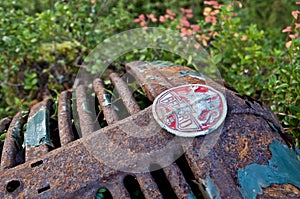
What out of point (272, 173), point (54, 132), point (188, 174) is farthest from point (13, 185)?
point (272, 173)

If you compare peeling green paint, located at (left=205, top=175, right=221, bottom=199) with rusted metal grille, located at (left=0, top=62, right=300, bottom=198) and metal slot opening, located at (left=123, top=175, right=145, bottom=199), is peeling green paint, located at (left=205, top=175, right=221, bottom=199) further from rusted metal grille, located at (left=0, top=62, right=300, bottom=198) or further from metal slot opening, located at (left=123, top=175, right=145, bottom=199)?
metal slot opening, located at (left=123, top=175, right=145, bottom=199)

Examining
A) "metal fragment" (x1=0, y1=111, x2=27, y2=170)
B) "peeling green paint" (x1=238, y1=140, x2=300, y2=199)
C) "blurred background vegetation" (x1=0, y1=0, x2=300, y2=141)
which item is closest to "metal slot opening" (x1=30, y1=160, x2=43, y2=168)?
"metal fragment" (x1=0, y1=111, x2=27, y2=170)

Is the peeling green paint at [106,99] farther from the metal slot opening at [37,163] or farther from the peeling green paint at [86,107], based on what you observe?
the metal slot opening at [37,163]

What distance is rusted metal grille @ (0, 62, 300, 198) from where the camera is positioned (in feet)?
4.42

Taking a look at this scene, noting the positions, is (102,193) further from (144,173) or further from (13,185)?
(13,185)

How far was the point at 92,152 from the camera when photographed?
1.43m

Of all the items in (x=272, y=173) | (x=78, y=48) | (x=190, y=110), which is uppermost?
(x=78, y=48)

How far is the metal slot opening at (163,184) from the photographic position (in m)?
1.45

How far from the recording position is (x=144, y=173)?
1.40m

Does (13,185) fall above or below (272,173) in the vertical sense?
above

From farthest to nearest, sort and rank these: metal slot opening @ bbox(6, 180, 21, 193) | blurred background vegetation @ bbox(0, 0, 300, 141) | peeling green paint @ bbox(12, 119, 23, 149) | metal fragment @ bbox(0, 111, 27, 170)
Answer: blurred background vegetation @ bbox(0, 0, 300, 141), peeling green paint @ bbox(12, 119, 23, 149), metal fragment @ bbox(0, 111, 27, 170), metal slot opening @ bbox(6, 180, 21, 193)

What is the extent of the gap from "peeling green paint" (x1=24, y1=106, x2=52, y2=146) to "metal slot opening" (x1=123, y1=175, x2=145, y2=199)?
15.3 inches

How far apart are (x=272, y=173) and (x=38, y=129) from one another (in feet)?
3.39

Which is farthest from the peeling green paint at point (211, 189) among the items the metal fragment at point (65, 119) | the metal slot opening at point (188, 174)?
the metal fragment at point (65, 119)
